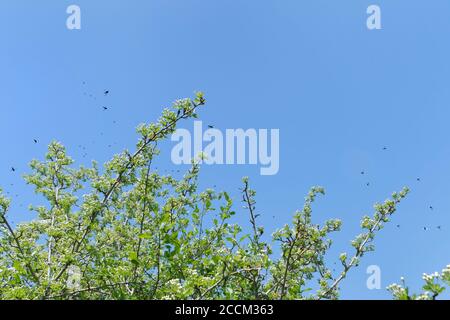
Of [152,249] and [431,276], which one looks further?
[152,249]

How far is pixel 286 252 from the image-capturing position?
8102 millimetres

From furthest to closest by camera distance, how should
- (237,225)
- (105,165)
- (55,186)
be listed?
(55,186) → (105,165) → (237,225)

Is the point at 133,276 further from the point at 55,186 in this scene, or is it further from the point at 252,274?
the point at 55,186

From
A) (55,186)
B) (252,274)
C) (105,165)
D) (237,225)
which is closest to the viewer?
(252,274)
